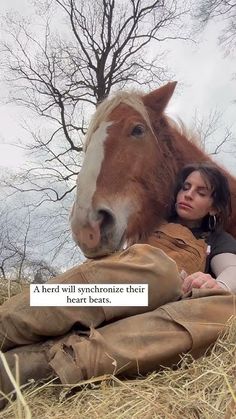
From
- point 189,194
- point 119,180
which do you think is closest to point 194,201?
point 189,194

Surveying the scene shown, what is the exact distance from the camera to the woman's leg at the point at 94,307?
1.46 meters

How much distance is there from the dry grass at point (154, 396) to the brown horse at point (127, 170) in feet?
3.13

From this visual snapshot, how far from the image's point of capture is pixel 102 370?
137cm

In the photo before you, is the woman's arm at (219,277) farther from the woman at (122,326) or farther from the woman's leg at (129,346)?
the woman's leg at (129,346)

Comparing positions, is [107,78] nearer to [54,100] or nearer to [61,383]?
[54,100]

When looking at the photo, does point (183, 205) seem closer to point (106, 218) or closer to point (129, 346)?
point (106, 218)

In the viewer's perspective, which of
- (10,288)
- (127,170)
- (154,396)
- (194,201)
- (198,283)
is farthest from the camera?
(10,288)

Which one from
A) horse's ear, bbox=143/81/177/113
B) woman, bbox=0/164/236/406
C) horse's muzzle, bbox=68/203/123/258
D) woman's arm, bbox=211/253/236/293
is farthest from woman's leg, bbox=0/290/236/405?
horse's ear, bbox=143/81/177/113

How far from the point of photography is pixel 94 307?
4.81 ft

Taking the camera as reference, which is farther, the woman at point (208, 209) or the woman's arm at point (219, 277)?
the woman at point (208, 209)

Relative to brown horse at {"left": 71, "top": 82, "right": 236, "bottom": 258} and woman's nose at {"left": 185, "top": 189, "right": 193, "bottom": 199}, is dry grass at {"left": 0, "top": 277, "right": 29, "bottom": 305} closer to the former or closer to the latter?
brown horse at {"left": 71, "top": 82, "right": 236, "bottom": 258}

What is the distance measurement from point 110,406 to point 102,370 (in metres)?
0.14

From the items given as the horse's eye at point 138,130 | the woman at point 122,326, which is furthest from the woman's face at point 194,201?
the woman at point 122,326

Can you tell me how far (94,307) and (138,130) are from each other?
1.36 m
